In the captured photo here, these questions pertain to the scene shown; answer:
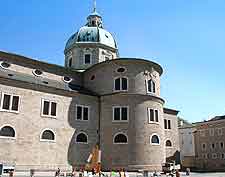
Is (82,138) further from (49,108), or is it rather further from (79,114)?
(49,108)

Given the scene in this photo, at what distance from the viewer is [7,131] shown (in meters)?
26.3

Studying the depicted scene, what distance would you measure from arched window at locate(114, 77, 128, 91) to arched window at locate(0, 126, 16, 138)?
41.1 feet

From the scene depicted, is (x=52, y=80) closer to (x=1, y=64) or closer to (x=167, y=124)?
(x=1, y=64)

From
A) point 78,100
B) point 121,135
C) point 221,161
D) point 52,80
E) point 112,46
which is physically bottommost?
point 221,161

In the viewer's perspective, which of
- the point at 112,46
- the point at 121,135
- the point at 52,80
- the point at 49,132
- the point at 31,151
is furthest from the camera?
the point at 112,46

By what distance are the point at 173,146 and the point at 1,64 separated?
24.5m

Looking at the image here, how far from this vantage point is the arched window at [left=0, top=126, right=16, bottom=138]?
2597cm

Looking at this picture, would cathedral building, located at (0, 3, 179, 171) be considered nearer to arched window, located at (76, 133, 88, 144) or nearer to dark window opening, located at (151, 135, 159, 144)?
arched window, located at (76, 133, 88, 144)

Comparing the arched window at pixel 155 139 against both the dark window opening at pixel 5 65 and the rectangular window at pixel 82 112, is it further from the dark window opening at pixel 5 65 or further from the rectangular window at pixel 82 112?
the dark window opening at pixel 5 65

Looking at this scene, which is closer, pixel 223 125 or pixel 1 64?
pixel 1 64

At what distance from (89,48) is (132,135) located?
17.3 m

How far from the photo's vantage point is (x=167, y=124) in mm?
40031

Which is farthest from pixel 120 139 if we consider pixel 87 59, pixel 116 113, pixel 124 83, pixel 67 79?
pixel 87 59

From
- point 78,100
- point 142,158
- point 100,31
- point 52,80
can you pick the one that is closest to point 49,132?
point 78,100
